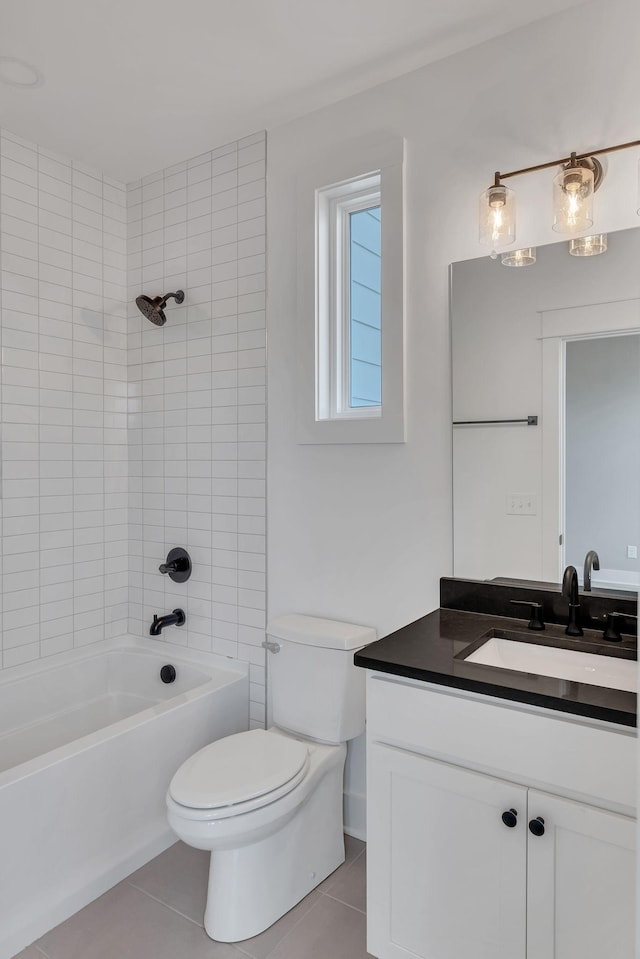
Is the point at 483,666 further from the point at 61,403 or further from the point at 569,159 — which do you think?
the point at 61,403

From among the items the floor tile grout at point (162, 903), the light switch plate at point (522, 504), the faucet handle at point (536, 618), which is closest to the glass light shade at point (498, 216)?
the light switch plate at point (522, 504)

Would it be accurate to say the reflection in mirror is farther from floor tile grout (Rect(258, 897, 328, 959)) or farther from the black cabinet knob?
floor tile grout (Rect(258, 897, 328, 959))

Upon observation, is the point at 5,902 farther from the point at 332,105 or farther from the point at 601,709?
the point at 332,105

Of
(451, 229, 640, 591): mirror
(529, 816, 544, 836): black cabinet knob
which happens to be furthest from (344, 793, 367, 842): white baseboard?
(529, 816, 544, 836): black cabinet knob

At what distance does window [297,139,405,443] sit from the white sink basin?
2.80 feet

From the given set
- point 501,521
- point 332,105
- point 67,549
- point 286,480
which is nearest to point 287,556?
point 286,480

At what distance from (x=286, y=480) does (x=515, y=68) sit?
60.9 inches

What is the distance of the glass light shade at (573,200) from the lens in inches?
66.1

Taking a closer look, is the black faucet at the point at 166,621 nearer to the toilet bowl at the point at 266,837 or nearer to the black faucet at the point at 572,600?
the toilet bowl at the point at 266,837

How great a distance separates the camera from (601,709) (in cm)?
117

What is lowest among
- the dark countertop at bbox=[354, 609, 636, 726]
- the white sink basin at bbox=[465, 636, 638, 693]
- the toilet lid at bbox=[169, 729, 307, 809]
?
the toilet lid at bbox=[169, 729, 307, 809]

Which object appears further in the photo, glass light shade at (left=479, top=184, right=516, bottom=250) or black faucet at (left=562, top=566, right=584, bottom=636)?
glass light shade at (left=479, top=184, right=516, bottom=250)

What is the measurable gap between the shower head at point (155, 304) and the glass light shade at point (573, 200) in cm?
159

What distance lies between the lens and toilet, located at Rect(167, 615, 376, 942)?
166 cm
